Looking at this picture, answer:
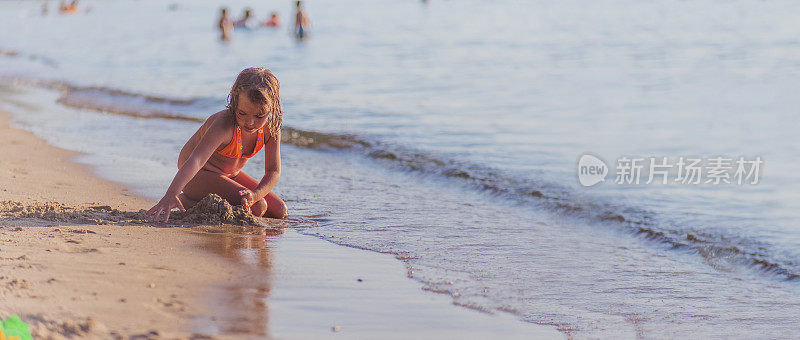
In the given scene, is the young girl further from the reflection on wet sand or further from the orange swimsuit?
the reflection on wet sand

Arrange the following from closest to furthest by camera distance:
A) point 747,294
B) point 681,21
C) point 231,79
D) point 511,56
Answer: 1. point 747,294
2. point 231,79
3. point 511,56
4. point 681,21

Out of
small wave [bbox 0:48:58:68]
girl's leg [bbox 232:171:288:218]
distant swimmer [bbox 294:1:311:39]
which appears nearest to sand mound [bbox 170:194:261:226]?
girl's leg [bbox 232:171:288:218]

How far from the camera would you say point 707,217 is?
5.89 metres

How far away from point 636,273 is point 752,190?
2.68 meters

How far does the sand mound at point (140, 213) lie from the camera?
15.1 ft

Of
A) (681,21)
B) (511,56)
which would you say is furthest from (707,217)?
(681,21)

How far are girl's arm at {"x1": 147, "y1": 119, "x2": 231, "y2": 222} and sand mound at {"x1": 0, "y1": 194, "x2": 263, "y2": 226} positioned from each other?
6.4 inches

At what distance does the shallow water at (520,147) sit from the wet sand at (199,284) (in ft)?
0.95

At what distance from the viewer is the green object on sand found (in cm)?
246

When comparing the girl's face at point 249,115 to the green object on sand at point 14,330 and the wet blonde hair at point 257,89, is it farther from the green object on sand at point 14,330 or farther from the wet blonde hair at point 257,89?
the green object on sand at point 14,330

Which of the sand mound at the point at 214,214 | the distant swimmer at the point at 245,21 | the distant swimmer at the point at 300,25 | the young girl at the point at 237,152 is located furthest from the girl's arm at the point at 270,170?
the distant swimmer at the point at 245,21

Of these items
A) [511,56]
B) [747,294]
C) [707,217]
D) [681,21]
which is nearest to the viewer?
[747,294]

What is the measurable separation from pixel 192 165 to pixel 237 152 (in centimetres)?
41

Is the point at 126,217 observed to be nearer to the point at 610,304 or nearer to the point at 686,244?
the point at 610,304
